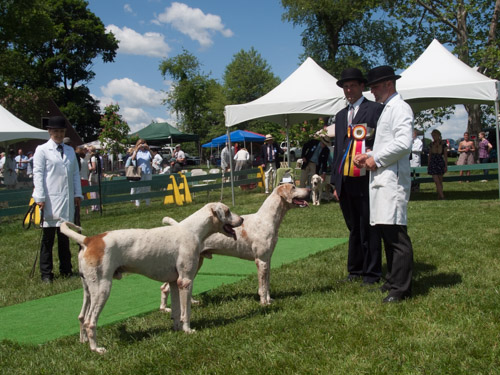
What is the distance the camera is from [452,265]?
255 inches

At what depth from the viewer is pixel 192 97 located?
6638 centimetres

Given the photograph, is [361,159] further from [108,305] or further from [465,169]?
[465,169]

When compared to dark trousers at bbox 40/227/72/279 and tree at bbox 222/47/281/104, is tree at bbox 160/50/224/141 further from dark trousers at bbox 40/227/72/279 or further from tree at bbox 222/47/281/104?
dark trousers at bbox 40/227/72/279

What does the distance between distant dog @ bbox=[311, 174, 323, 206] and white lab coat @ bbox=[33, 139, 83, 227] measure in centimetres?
903

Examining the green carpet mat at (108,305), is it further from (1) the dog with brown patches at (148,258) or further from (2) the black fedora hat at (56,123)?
(2) the black fedora hat at (56,123)

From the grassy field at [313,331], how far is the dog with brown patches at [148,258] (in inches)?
12.2

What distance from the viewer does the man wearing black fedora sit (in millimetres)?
5555

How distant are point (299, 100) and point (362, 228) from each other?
31.6 feet

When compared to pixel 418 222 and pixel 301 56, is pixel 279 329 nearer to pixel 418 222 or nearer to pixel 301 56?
pixel 418 222

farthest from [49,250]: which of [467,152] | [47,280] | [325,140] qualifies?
[467,152]

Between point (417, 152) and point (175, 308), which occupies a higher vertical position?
point (417, 152)

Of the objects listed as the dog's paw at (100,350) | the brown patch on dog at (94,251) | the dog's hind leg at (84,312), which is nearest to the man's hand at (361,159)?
the brown patch on dog at (94,251)

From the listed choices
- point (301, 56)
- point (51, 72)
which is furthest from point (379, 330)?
point (51, 72)

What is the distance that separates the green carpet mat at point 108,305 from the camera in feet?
16.1
